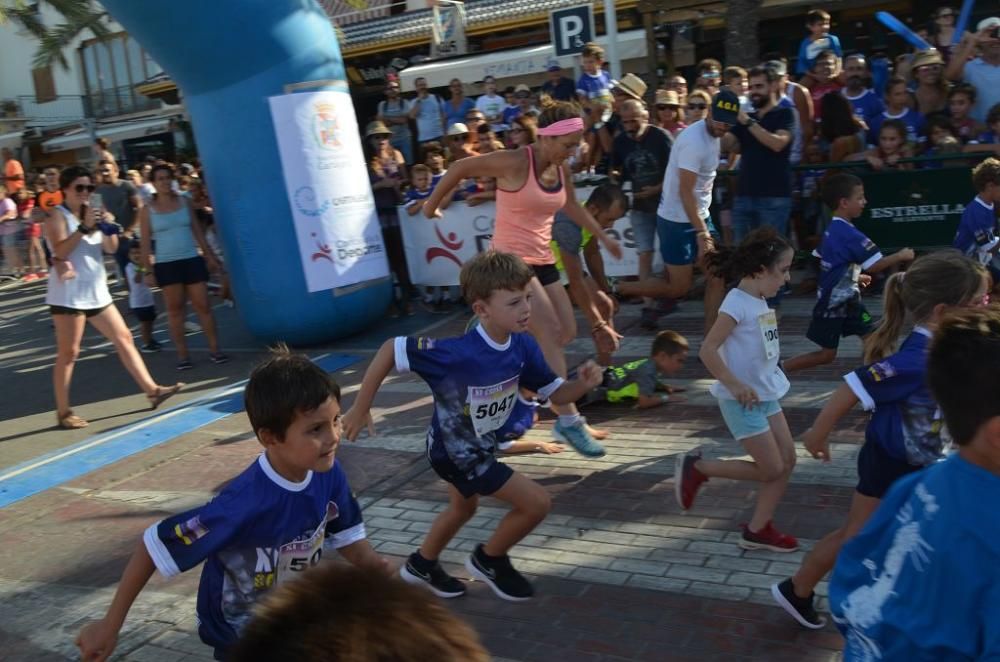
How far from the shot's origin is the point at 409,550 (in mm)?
5039

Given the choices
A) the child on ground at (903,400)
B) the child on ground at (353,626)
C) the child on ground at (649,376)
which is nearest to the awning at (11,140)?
the child on ground at (649,376)

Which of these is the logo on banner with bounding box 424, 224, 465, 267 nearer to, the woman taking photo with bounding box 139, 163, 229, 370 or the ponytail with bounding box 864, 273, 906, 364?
the woman taking photo with bounding box 139, 163, 229, 370

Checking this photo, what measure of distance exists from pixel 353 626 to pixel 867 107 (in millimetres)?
10284

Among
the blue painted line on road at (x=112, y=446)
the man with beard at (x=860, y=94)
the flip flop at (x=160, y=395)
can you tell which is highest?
the man with beard at (x=860, y=94)

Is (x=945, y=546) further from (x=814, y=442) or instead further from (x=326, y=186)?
(x=326, y=186)

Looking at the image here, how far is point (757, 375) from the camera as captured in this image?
453cm

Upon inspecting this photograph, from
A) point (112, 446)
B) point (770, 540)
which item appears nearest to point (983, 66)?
point (770, 540)

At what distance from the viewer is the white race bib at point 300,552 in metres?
2.99

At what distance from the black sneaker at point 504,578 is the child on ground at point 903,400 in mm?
1273

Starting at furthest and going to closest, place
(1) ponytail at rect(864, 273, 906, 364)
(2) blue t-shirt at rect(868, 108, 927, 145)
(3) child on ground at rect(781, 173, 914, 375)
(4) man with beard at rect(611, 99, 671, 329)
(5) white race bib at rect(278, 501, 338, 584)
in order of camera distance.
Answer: (2) blue t-shirt at rect(868, 108, 927, 145)
(4) man with beard at rect(611, 99, 671, 329)
(3) child on ground at rect(781, 173, 914, 375)
(1) ponytail at rect(864, 273, 906, 364)
(5) white race bib at rect(278, 501, 338, 584)

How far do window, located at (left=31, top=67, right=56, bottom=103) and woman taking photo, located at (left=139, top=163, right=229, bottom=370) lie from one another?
39.2 metres

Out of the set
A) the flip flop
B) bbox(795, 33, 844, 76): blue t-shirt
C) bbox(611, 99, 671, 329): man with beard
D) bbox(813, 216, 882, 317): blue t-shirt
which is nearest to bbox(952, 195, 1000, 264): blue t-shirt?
bbox(813, 216, 882, 317): blue t-shirt

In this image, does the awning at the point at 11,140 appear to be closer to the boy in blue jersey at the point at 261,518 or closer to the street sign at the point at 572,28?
the street sign at the point at 572,28

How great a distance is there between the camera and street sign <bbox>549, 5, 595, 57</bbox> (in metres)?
11.7
